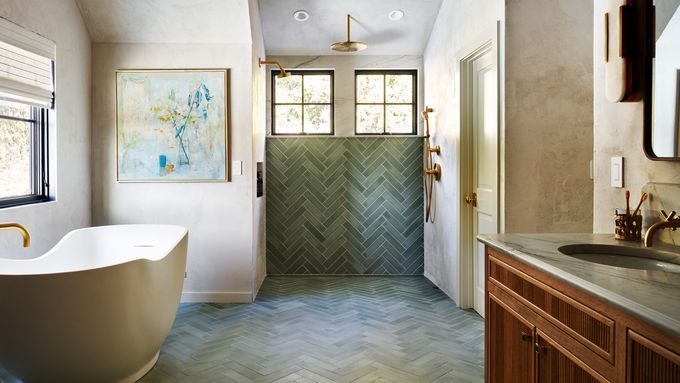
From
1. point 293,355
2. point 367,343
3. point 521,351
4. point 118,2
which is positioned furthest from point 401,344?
point 118,2

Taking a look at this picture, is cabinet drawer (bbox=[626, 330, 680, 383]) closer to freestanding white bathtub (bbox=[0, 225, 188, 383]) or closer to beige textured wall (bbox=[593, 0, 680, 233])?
beige textured wall (bbox=[593, 0, 680, 233])

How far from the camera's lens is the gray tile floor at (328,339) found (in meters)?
2.83

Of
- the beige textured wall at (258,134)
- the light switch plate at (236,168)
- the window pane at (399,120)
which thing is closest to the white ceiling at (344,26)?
the beige textured wall at (258,134)

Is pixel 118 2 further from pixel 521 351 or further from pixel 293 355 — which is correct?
pixel 521 351

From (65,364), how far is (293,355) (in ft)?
4.20

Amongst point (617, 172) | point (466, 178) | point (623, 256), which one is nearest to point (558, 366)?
point (623, 256)

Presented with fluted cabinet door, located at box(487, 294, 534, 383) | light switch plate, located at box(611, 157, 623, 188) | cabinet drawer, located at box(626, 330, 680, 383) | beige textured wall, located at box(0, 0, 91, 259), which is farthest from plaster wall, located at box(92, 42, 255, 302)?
cabinet drawer, located at box(626, 330, 680, 383)

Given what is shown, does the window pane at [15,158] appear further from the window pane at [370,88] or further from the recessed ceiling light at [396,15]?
the recessed ceiling light at [396,15]

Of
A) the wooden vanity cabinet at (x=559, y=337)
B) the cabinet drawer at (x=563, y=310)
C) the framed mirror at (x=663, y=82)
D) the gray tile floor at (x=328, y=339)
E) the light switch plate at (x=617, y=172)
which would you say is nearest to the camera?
the wooden vanity cabinet at (x=559, y=337)

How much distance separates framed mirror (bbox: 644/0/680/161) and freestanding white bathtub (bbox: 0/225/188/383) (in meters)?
2.28

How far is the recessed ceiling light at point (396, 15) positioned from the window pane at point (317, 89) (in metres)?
0.92

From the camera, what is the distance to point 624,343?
113 centimetres

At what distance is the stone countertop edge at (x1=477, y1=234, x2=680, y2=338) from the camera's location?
0.94m

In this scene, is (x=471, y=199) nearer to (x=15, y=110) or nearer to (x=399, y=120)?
(x=399, y=120)
